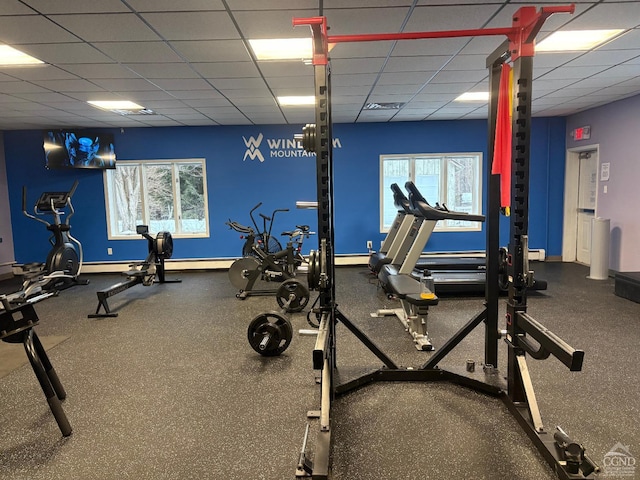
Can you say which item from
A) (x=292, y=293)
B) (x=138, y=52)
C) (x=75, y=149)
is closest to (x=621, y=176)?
(x=292, y=293)

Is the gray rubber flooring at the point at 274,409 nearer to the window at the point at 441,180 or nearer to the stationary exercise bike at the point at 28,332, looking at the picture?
the stationary exercise bike at the point at 28,332

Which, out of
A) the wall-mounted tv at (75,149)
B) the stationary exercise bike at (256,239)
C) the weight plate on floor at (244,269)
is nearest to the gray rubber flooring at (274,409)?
the weight plate on floor at (244,269)

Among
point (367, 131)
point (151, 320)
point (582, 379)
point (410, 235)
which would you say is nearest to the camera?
point (582, 379)

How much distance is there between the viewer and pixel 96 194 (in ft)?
24.0

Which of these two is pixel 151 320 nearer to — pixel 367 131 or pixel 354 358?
pixel 354 358

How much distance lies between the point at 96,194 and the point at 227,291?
3491 mm

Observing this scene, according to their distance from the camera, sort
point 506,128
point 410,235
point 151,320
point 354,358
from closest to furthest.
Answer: point 506,128, point 354,358, point 151,320, point 410,235

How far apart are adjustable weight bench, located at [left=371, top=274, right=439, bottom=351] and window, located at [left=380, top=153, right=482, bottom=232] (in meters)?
3.50

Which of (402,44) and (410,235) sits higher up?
(402,44)

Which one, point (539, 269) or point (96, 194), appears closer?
point (539, 269)

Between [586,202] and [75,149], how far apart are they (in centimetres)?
897

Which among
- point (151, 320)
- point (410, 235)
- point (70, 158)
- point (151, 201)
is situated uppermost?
point (70, 158)

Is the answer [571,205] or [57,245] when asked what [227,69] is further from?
[571,205]

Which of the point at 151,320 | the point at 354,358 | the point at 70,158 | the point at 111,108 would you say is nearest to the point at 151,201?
the point at 70,158
